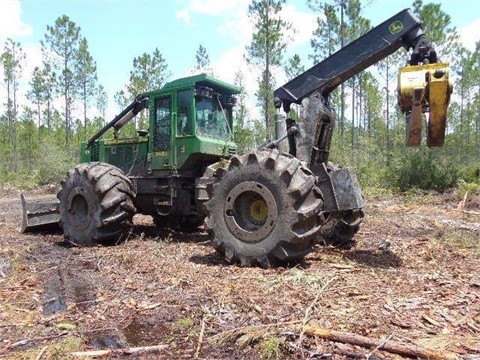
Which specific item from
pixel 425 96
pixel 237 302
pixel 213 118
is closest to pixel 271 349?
pixel 237 302

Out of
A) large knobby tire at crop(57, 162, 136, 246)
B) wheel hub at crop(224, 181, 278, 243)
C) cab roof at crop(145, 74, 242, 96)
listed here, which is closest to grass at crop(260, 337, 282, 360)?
wheel hub at crop(224, 181, 278, 243)

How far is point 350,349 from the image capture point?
3.24m

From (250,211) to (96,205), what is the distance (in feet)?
10.6

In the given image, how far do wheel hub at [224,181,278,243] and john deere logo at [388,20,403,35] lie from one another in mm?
2757

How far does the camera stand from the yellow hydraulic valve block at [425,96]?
5289 millimetres

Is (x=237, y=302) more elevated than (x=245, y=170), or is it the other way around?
(x=245, y=170)

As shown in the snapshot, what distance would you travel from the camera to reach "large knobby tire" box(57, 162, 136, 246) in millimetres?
7824

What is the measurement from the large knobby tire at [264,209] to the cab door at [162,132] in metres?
2.48

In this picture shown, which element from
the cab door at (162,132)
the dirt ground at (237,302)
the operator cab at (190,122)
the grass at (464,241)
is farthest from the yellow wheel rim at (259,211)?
the grass at (464,241)

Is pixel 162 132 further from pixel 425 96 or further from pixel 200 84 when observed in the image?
pixel 425 96

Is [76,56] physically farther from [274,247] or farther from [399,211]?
[274,247]

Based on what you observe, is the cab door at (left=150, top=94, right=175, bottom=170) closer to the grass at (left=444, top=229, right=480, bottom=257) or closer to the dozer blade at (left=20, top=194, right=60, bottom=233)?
the dozer blade at (left=20, top=194, right=60, bottom=233)

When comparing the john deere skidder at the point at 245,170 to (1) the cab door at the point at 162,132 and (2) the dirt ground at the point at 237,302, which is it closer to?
(1) the cab door at the point at 162,132

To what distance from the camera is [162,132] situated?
866 centimetres
